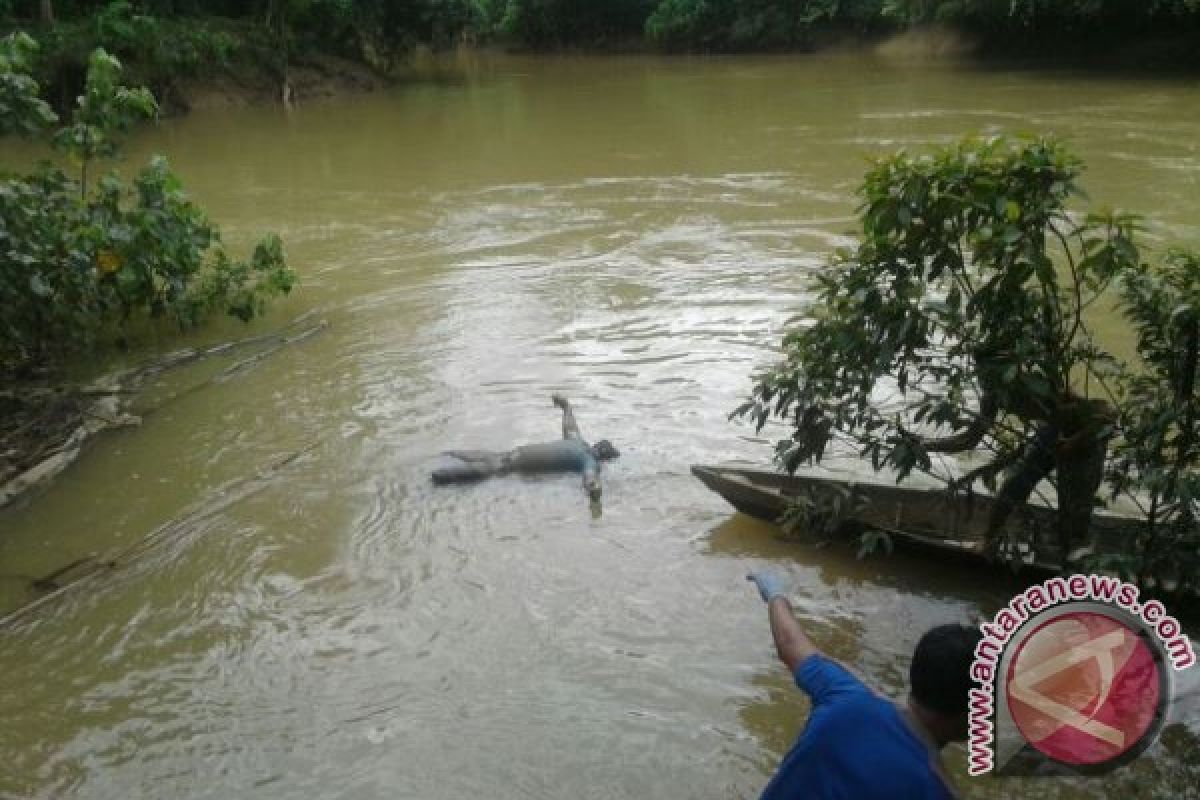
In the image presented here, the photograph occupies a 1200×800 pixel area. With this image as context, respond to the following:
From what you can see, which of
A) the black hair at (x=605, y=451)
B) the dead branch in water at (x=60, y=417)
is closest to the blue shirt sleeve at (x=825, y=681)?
the black hair at (x=605, y=451)

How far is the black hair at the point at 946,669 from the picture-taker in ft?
7.69

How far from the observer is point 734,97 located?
2394cm

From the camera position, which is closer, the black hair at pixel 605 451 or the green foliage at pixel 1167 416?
the green foliage at pixel 1167 416

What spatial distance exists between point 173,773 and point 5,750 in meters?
0.82

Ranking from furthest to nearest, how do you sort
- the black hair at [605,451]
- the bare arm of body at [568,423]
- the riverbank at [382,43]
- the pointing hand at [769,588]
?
the riverbank at [382,43]
the bare arm of body at [568,423]
the black hair at [605,451]
the pointing hand at [769,588]

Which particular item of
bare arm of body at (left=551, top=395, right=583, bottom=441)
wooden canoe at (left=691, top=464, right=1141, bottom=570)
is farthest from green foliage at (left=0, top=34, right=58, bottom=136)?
wooden canoe at (left=691, top=464, right=1141, bottom=570)

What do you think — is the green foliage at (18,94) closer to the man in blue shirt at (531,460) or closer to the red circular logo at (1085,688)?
the man in blue shirt at (531,460)

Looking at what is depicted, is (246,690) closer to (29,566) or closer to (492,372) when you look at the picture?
(29,566)

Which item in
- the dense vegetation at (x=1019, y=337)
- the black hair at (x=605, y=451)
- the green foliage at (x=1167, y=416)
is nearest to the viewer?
the green foliage at (x=1167, y=416)

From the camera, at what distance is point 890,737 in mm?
2299

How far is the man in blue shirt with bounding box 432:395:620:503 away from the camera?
6.69 meters

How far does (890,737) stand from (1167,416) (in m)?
2.14

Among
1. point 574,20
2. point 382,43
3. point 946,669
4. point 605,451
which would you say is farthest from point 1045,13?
point 946,669

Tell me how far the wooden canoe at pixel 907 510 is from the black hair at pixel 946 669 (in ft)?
7.66
